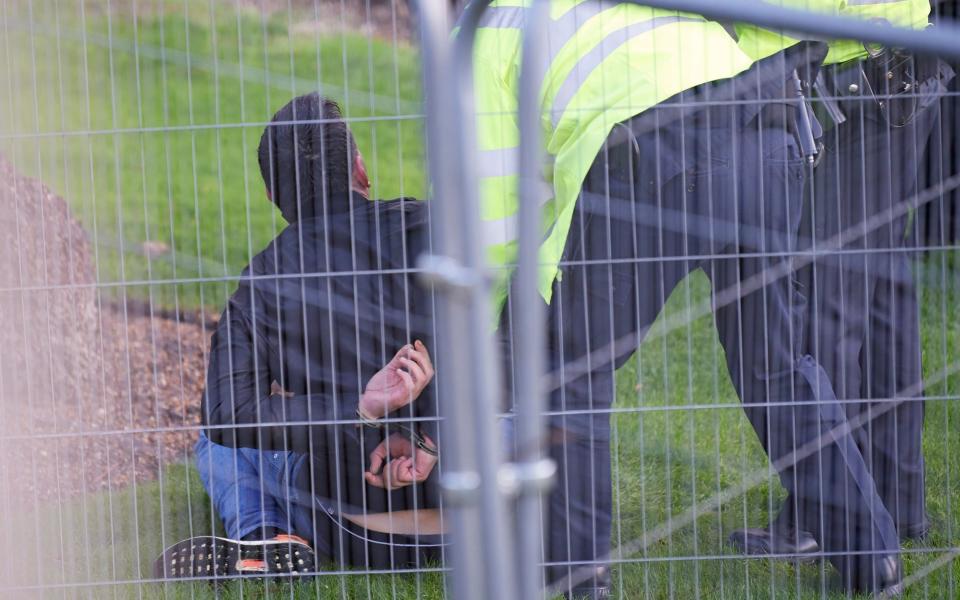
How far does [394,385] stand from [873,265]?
1067 millimetres

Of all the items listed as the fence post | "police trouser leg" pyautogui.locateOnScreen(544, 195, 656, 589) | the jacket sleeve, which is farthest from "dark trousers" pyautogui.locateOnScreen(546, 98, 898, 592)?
the fence post

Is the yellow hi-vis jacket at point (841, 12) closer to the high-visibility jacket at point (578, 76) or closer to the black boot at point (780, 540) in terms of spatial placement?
the high-visibility jacket at point (578, 76)

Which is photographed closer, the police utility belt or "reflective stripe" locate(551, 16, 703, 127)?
"reflective stripe" locate(551, 16, 703, 127)

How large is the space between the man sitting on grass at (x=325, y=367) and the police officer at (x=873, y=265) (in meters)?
0.82

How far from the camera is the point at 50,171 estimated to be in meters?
2.59

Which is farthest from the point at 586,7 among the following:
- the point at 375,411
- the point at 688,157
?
the point at 375,411

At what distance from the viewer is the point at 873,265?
103 inches

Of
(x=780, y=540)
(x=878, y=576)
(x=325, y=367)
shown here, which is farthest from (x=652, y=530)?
(x=325, y=367)

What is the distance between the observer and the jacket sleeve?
260cm

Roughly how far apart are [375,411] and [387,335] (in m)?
0.17

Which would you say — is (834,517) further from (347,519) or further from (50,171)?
(50,171)

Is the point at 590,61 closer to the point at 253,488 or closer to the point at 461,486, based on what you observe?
the point at 253,488

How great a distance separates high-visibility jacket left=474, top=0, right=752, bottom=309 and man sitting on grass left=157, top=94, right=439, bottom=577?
0.31 metres

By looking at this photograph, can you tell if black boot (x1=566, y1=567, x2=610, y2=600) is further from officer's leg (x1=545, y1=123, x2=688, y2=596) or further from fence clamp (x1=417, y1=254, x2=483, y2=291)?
fence clamp (x1=417, y1=254, x2=483, y2=291)
